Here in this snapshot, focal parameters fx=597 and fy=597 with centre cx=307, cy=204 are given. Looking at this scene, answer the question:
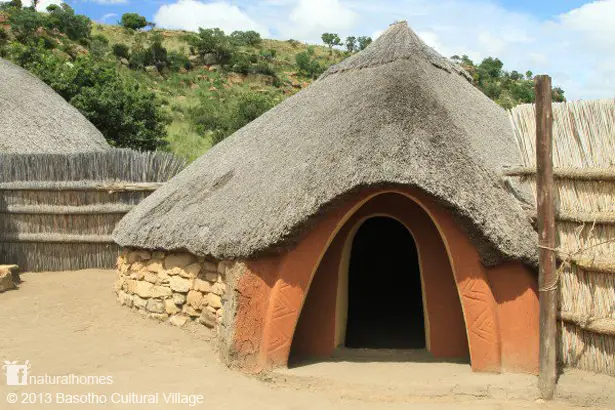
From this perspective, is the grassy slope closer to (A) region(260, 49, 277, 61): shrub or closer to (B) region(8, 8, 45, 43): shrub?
(A) region(260, 49, 277, 61): shrub

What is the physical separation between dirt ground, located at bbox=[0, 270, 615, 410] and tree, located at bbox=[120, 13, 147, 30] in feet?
153

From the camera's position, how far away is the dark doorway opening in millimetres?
9302

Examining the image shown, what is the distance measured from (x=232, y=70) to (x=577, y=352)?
38782mm

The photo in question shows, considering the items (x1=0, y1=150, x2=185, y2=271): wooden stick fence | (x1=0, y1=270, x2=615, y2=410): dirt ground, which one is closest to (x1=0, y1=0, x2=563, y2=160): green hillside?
(x1=0, y1=150, x2=185, y2=271): wooden stick fence

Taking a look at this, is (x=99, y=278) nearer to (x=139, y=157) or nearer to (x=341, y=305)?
(x=139, y=157)

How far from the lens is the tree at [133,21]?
5053 cm

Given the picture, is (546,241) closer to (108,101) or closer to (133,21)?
(108,101)

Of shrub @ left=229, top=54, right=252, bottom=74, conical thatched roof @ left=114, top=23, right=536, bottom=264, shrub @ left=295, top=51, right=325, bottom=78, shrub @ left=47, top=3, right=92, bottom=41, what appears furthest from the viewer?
shrub @ left=295, top=51, right=325, bottom=78

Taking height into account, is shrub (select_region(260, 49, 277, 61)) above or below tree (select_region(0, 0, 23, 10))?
below

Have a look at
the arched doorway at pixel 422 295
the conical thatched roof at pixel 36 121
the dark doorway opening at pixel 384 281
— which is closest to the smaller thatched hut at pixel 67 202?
the conical thatched roof at pixel 36 121

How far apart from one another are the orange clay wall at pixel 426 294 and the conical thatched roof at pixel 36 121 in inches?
344

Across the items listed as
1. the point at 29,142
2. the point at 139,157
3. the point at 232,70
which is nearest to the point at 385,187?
the point at 139,157

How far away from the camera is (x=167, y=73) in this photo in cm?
3984

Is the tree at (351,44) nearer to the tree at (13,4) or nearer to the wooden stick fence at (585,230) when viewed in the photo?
the tree at (13,4)
